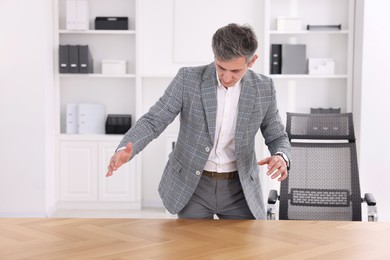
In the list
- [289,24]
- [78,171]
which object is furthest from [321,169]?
[78,171]

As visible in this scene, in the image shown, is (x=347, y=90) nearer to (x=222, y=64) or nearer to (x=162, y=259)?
(x=222, y=64)

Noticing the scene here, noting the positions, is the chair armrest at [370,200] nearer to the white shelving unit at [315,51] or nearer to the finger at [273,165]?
the finger at [273,165]

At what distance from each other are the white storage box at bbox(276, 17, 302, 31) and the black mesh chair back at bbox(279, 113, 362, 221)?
9.44 ft

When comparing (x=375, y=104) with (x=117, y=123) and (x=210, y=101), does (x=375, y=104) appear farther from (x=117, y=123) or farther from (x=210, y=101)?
(x=210, y=101)

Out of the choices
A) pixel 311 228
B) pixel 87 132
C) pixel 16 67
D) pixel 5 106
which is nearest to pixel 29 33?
pixel 16 67

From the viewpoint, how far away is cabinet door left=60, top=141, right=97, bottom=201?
662 cm

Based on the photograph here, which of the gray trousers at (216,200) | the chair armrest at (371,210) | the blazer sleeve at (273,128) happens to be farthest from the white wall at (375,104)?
the gray trousers at (216,200)

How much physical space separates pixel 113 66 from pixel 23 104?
3.22 ft

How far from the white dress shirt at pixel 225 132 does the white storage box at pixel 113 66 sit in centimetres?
365

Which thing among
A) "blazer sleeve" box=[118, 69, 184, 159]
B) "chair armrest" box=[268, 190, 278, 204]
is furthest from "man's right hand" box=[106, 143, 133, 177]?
"chair armrest" box=[268, 190, 278, 204]

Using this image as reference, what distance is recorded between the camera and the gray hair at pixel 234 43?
8.93 ft

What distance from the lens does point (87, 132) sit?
261 inches

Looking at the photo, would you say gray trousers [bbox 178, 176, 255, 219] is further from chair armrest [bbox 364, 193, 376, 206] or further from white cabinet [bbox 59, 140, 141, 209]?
white cabinet [bbox 59, 140, 141, 209]

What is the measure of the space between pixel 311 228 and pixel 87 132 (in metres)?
4.19
